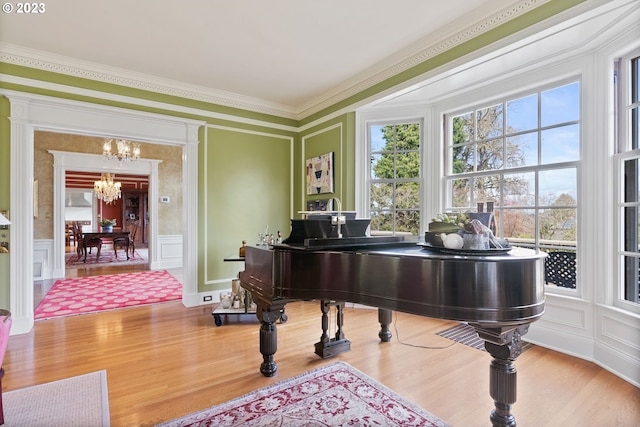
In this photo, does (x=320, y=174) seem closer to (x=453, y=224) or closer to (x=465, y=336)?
(x=465, y=336)

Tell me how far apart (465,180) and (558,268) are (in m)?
1.26

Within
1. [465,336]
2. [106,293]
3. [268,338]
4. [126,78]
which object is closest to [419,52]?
[465,336]

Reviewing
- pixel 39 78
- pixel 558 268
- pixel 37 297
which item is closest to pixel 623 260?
pixel 558 268

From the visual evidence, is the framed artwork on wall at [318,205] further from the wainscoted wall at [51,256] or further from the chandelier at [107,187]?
the chandelier at [107,187]

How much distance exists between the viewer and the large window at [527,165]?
2908mm

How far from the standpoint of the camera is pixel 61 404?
210 cm

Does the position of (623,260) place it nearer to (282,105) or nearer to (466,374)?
(466,374)

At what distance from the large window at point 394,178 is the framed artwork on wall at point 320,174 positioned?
1.96 ft

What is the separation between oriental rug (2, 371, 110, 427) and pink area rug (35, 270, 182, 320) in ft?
6.59

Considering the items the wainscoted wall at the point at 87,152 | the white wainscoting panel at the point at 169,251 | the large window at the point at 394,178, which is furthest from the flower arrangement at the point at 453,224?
the wainscoted wall at the point at 87,152

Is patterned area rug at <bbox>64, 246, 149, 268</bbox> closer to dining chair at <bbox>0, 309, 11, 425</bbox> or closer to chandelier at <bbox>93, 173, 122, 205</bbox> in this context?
chandelier at <bbox>93, 173, 122, 205</bbox>

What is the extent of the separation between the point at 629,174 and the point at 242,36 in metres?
3.47

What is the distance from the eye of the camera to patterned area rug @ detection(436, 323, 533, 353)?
3.03 meters

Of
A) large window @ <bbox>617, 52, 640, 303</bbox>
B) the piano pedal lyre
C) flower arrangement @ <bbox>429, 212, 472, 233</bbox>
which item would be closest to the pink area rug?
the piano pedal lyre
